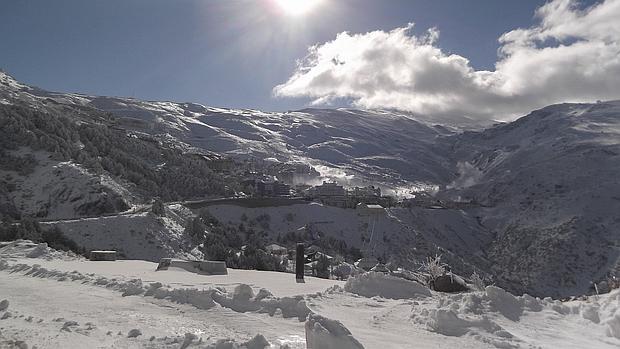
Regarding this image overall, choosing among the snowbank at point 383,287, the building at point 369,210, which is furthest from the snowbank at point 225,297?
the building at point 369,210

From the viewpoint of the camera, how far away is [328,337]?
6613 millimetres

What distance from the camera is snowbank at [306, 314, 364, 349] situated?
6.57m

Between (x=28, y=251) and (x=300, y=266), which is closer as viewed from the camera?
(x=300, y=266)

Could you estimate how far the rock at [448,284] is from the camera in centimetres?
1426

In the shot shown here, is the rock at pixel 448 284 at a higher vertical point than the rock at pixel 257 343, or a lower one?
higher

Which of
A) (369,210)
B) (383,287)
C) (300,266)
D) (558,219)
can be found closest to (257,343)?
(383,287)

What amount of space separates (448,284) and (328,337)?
8550 millimetres

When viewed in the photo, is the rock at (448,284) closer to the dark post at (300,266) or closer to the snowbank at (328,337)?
the dark post at (300,266)

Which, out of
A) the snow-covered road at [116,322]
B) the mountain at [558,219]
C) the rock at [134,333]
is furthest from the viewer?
the mountain at [558,219]

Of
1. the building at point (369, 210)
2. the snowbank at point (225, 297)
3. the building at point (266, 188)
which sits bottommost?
the snowbank at point (225, 297)

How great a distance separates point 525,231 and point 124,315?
3815 inches

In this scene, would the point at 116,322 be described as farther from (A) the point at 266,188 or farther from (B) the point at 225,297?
(A) the point at 266,188

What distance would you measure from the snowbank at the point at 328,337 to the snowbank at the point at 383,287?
5.62 metres

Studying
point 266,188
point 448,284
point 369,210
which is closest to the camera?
point 448,284
